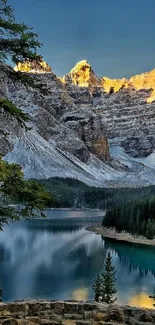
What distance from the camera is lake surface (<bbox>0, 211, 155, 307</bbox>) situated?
171 ft

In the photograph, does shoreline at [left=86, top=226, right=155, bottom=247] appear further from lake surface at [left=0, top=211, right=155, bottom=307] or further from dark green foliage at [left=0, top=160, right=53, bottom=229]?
dark green foliage at [left=0, top=160, right=53, bottom=229]

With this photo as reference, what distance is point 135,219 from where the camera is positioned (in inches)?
4596

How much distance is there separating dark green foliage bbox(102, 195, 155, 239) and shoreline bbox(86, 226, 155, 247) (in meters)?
1.89

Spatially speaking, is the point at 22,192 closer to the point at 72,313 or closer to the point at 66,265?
the point at 72,313

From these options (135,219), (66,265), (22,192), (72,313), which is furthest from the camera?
(135,219)

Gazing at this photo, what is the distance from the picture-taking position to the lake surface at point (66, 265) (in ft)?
171

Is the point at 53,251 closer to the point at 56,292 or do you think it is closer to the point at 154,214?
the point at 56,292

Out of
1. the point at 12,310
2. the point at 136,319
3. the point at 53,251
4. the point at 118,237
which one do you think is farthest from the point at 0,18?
the point at 118,237

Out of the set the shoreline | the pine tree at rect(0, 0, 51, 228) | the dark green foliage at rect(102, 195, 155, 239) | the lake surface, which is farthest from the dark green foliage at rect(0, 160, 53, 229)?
the dark green foliage at rect(102, 195, 155, 239)

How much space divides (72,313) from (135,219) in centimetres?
10835

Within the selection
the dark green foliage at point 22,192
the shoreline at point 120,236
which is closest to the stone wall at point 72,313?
the dark green foliage at point 22,192

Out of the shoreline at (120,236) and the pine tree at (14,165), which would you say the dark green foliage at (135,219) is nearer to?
the shoreline at (120,236)

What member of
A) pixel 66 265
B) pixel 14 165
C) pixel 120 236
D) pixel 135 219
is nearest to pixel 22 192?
pixel 14 165

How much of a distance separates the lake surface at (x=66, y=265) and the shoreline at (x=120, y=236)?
4.20 m
